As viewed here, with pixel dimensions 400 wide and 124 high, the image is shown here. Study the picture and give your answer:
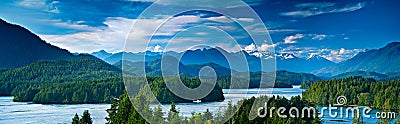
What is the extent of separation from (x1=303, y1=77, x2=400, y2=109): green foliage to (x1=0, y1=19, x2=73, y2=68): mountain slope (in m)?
103

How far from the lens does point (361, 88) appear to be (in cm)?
7081

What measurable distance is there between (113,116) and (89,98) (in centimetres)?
4181

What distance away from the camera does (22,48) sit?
162000 mm

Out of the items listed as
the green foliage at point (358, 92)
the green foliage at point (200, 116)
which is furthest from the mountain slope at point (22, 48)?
the green foliage at point (200, 116)

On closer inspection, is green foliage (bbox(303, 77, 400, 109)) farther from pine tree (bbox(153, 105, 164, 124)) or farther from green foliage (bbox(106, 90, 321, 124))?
pine tree (bbox(153, 105, 164, 124))

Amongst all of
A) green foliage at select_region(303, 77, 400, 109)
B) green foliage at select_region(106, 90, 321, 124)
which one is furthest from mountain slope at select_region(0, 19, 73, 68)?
green foliage at select_region(106, 90, 321, 124)

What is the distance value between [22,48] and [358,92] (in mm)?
124068

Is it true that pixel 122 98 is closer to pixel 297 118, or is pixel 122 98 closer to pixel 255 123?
pixel 255 123

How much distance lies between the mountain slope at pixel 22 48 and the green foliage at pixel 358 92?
10336cm

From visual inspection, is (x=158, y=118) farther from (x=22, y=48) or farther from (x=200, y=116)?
(x=22, y=48)

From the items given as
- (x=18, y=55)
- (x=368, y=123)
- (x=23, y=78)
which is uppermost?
(x=18, y=55)

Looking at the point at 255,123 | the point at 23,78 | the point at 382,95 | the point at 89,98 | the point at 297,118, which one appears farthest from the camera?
the point at 23,78

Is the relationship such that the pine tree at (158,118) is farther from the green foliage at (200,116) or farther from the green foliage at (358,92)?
the green foliage at (358,92)

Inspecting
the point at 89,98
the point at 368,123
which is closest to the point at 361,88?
the point at 368,123
